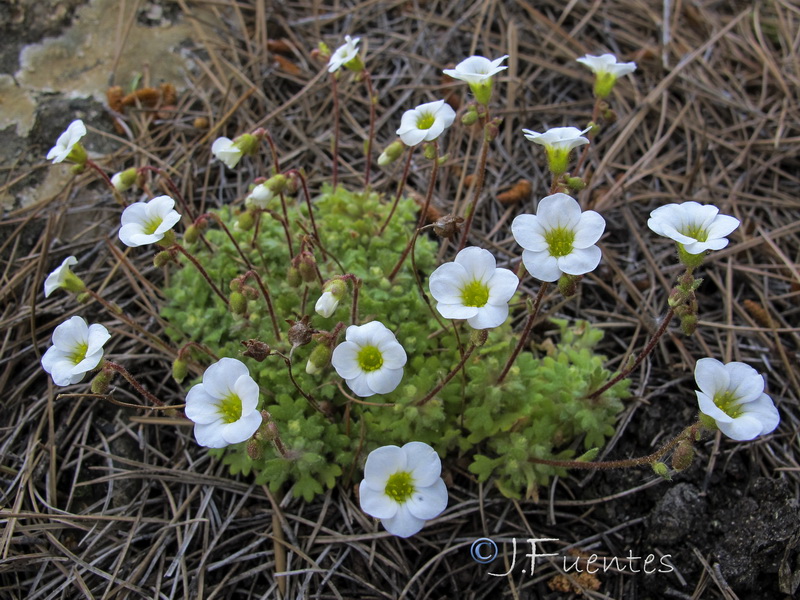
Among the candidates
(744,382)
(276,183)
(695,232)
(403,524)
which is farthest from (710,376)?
(276,183)

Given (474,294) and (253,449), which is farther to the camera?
(474,294)

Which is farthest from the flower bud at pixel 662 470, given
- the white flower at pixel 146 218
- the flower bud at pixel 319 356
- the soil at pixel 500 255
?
the white flower at pixel 146 218

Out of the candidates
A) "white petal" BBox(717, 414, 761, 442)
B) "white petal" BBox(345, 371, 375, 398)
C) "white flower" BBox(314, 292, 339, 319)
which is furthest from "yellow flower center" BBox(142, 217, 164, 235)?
"white petal" BBox(717, 414, 761, 442)

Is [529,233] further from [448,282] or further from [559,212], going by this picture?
[448,282]

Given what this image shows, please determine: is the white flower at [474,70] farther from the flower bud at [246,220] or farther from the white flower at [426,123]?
the flower bud at [246,220]

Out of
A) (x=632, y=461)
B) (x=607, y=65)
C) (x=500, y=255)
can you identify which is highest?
(x=607, y=65)

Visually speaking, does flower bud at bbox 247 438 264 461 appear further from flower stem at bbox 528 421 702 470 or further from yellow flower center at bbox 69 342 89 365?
flower stem at bbox 528 421 702 470

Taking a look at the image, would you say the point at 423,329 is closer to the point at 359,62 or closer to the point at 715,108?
the point at 359,62
